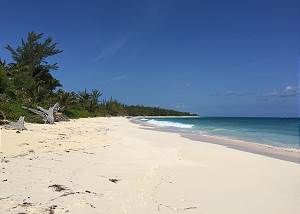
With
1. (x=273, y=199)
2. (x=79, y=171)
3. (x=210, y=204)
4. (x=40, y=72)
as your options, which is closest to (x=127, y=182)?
(x=79, y=171)

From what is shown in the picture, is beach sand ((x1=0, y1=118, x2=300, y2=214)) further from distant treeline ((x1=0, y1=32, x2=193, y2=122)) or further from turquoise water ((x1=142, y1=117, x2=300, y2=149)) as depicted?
distant treeline ((x1=0, y1=32, x2=193, y2=122))

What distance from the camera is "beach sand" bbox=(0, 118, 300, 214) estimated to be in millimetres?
4750

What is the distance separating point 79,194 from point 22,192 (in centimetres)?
80

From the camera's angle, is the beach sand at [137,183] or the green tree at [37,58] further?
the green tree at [37,58]

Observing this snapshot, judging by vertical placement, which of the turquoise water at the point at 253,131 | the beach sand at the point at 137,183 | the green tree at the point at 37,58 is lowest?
the beach sand at the point at 137,183

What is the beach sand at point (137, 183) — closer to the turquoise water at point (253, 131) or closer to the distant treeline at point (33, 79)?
the turquoise water at point (253, 131)

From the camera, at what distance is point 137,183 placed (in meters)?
6.06

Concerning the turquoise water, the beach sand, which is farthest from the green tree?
the beach sand

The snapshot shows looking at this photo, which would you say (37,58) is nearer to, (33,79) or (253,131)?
(33,79)

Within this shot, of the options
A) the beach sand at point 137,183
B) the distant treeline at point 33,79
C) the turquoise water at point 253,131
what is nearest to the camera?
the beach sand at point 137,183

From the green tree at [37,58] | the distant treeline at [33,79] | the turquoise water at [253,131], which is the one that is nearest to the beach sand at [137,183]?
the turquoise water at [253,131]

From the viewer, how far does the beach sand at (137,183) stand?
15.6 feet

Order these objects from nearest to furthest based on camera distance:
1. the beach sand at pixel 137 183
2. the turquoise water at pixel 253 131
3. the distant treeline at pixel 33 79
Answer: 1. the beach sand at pixel 137 183
2. the turquoise water at pixel 253 131
3. the distant treeline at pixel 33 79

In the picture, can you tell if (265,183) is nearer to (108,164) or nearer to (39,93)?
(108,164)
